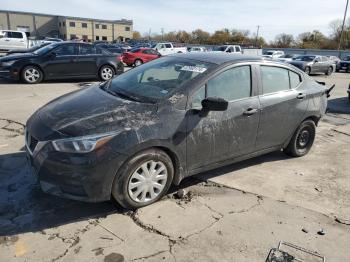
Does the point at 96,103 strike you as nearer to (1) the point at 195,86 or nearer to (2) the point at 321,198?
(1) the point at 195,86

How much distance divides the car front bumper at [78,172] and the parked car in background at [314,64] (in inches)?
851

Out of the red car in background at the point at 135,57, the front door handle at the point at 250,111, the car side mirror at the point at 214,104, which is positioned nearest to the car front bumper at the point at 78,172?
the car side mirror at the point at 214,104

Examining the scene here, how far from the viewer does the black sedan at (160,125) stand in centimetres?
345

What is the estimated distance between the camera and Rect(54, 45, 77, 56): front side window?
Result: 498 inches

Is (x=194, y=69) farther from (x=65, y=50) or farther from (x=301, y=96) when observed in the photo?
(x=65, y=50)

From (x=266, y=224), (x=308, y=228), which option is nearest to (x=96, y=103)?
(x=266, y=224)

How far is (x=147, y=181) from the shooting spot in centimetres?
383

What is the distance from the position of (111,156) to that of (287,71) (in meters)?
3.15

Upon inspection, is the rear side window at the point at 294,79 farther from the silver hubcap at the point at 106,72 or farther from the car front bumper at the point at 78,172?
the silver hubcap at the point at 106,72

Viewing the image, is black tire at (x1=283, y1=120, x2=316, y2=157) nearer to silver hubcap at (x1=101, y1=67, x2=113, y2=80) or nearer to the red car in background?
silver hubcap at (x1=101, y1=67, x2=113, y2=80)

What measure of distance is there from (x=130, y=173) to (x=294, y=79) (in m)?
3.10

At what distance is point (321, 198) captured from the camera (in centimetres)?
443

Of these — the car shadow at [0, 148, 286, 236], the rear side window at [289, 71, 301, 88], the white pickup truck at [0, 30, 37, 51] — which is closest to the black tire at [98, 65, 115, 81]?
the car shadow at [0, 148, 286, 236]

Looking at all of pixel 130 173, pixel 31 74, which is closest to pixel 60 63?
pixel 31 74
